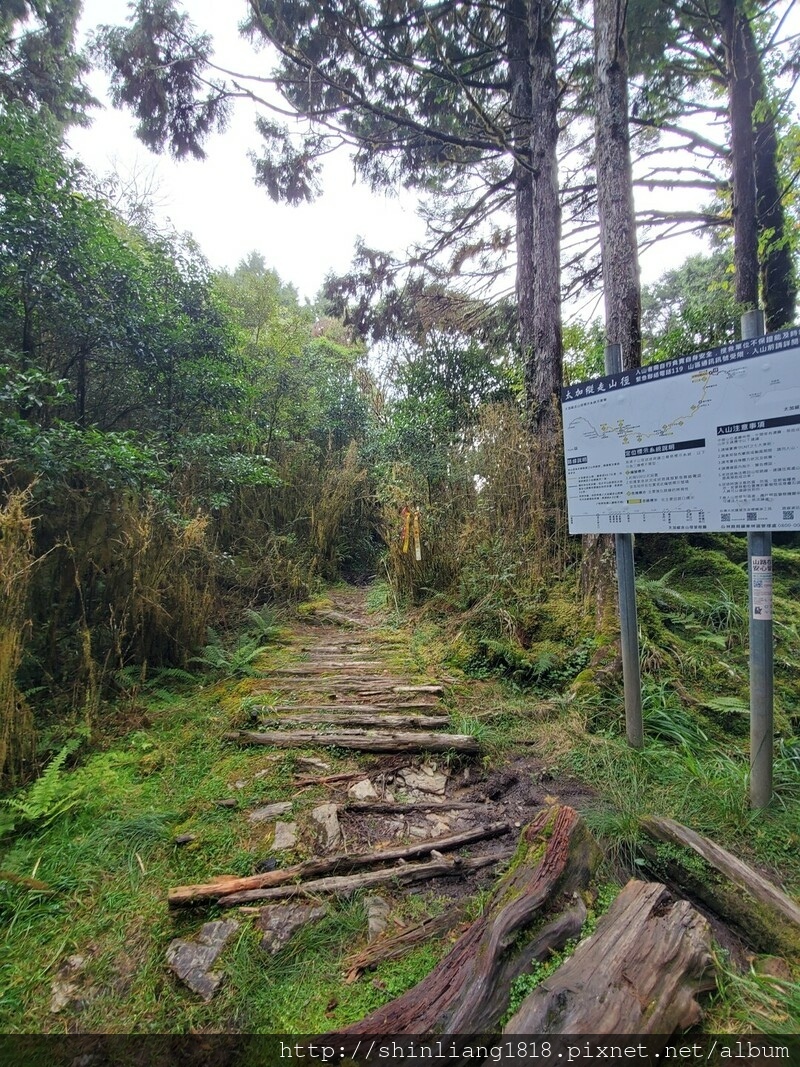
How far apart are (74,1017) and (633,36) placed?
9.92 m

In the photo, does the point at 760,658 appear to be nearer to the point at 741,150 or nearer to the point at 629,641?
the point at 629,641

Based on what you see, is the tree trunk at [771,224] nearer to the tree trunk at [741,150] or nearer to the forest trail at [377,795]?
the tree trunk at [741,150]

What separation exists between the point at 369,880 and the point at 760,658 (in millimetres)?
1848

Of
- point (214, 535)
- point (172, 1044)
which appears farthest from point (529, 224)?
point (172, 1044)

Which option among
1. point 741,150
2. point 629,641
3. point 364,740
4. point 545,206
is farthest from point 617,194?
point 741,150

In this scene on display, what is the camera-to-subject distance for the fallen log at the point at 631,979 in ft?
3.41

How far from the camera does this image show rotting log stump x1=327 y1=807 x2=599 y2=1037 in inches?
45.2

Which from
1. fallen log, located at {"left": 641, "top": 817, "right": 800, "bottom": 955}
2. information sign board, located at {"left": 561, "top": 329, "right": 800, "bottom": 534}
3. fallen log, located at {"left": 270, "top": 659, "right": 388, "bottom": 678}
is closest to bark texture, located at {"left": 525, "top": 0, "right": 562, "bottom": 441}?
information sign board, located at {"left": 561, "top": 329, "right": 800, "bottom": 534}

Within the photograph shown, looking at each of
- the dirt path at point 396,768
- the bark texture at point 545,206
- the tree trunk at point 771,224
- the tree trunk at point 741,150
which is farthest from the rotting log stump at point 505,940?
the tree trunk at point 771,224

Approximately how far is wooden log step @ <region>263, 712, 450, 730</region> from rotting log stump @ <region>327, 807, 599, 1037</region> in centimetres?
119

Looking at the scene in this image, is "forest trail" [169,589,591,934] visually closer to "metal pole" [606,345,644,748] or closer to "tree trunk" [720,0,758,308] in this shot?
"metal pole" [606,345,644,748]

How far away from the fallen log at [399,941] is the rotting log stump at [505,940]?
153 millimetres

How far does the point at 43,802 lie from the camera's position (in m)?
2.01

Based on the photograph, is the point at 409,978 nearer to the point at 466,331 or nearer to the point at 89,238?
the point at 89,238
